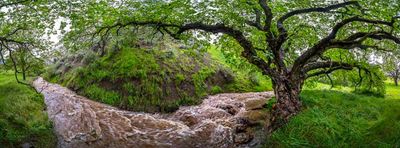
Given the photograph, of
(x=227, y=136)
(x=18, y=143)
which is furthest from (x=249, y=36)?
(x=18, y=143)

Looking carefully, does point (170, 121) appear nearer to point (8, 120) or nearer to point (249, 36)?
point (249, 36)

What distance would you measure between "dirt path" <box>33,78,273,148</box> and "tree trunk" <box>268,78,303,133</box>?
2.76ft

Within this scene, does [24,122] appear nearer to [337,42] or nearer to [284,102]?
[284,102]

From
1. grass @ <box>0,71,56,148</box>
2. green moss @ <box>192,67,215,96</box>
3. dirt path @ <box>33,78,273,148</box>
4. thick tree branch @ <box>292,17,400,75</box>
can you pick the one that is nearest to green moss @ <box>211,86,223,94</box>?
green moss @ <box>192,67,215,96</box>

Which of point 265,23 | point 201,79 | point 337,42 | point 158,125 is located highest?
point 265,23

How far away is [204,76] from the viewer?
21734 mm

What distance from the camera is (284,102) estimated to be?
12.9 m

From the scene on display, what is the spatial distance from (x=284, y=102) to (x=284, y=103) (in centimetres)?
4

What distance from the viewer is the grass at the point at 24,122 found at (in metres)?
12.5

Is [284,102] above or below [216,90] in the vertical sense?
above

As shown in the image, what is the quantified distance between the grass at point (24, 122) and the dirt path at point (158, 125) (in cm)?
44

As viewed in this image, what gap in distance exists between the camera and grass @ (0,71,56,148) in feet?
41.1

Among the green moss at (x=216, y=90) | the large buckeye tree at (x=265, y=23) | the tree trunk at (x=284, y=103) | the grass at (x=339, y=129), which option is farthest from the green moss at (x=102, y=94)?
the grass at (x=339, y=129)

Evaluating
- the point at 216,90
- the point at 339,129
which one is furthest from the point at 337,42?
the point at 216,90
